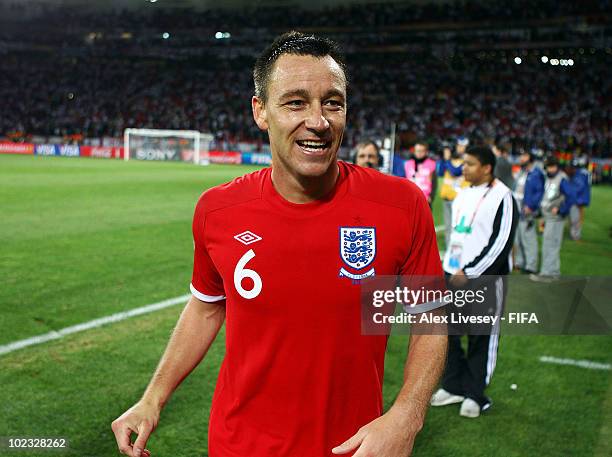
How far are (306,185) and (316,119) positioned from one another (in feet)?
0.79

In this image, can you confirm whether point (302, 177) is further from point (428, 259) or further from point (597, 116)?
point (597, 116)

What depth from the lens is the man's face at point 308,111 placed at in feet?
6.66

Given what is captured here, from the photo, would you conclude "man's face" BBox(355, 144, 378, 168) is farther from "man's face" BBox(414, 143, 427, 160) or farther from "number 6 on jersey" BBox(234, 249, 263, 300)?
"number 6 on jersey" BBox(234, 249, 263, 300)

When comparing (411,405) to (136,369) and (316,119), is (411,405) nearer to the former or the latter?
(316,119)

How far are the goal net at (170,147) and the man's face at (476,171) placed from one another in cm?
3270

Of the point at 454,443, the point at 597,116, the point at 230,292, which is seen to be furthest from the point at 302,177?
the point at 597,116

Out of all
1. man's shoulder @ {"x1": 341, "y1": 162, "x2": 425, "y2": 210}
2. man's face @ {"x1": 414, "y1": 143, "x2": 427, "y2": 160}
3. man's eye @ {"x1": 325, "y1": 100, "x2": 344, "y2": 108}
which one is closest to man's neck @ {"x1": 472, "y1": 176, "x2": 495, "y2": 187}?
man's shoulder @ {"x1": 341, "y1": 162, "x2": 425, "y2": 210}

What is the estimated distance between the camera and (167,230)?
1317cm

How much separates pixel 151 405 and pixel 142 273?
732 centimetres

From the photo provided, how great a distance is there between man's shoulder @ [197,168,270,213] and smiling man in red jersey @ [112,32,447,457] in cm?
4

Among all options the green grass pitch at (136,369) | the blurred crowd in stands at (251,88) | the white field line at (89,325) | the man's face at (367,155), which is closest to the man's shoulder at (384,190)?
the green grass pitch at (136,369)

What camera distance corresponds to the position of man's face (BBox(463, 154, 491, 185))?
17.9ft

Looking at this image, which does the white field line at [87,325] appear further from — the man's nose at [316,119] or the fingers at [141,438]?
the man's nose at [316,119]

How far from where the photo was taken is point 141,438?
2137mm
